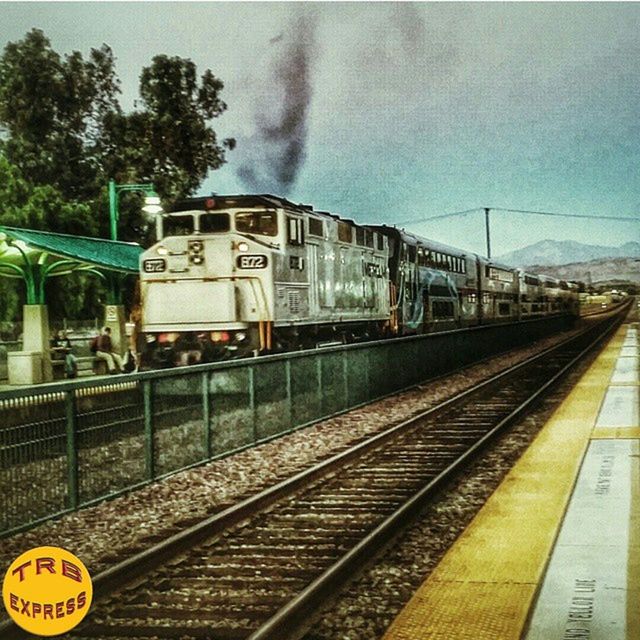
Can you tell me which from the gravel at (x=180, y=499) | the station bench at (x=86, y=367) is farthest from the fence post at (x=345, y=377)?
the station bench at (x=86, y=367)

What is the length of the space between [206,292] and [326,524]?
31.2ft

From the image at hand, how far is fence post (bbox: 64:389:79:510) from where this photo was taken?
7.81 meters

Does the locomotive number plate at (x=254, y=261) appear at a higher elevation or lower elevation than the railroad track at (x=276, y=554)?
higher

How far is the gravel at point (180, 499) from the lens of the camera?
707 centimetres

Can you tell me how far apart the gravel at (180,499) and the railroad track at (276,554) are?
0.39 m

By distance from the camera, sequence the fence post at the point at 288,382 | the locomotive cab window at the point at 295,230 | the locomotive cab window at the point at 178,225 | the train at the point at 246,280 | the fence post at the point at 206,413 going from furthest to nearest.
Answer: the locomotive cab window at the point at 178,225
the locomotive cab window at the point at 295,230
the train at the point at 246,280
the fence post at the point at 288,382
the fence post at the point at 206,413

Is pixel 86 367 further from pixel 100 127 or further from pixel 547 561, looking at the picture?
pixel 547 561

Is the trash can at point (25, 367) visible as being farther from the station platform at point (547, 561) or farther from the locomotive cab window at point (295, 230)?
the station platform at point (547, 561)

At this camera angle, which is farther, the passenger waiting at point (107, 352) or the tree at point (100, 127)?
the tree at point (100, 127)

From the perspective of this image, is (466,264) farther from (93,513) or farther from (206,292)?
(93,513)

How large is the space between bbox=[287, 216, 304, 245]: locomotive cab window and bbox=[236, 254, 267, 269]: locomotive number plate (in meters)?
0.91

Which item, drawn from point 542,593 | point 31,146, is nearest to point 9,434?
point 542,593

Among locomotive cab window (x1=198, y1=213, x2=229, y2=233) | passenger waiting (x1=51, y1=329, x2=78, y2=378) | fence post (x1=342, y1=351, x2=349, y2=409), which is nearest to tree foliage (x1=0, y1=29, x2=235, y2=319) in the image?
passenger waiting (x1=51, y1=329, x2=78, y2=378)

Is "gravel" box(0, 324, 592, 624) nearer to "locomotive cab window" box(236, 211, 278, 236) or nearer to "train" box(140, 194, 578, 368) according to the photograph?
"train" box(140, 194, 578, 368)
